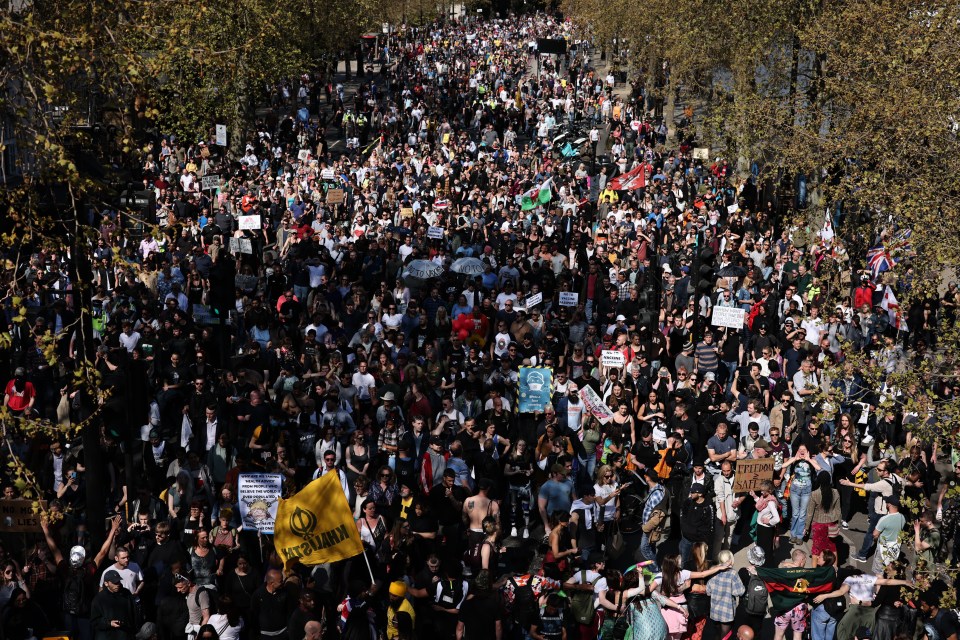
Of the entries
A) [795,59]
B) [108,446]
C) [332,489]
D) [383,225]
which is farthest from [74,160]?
[795,59]

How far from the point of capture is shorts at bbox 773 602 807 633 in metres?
11.8

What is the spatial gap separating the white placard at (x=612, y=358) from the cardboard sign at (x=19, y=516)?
8.08m

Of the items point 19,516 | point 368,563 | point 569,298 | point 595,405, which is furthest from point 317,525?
point 569,298

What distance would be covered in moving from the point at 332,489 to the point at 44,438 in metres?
4.89

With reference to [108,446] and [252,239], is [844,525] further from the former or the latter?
[252,239]

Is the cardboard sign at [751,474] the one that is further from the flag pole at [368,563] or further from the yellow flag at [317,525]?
the yellow flag at [317,525]

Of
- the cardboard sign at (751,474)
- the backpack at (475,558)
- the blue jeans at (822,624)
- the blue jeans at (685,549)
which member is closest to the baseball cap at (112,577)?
the backpack at (475,558)

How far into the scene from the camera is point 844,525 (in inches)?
600

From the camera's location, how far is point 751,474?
14.0 metres

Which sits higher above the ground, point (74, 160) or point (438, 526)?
point (74, 160)

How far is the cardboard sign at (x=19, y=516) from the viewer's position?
1187cm

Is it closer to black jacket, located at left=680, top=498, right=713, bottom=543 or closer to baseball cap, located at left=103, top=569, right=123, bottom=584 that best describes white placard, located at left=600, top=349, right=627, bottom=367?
black jacket, located at left=680, top=498, right=713, bottom=543

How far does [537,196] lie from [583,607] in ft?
60.1

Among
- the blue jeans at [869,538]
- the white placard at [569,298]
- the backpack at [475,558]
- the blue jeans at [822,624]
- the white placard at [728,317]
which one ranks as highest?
the white placard at [728,317]
